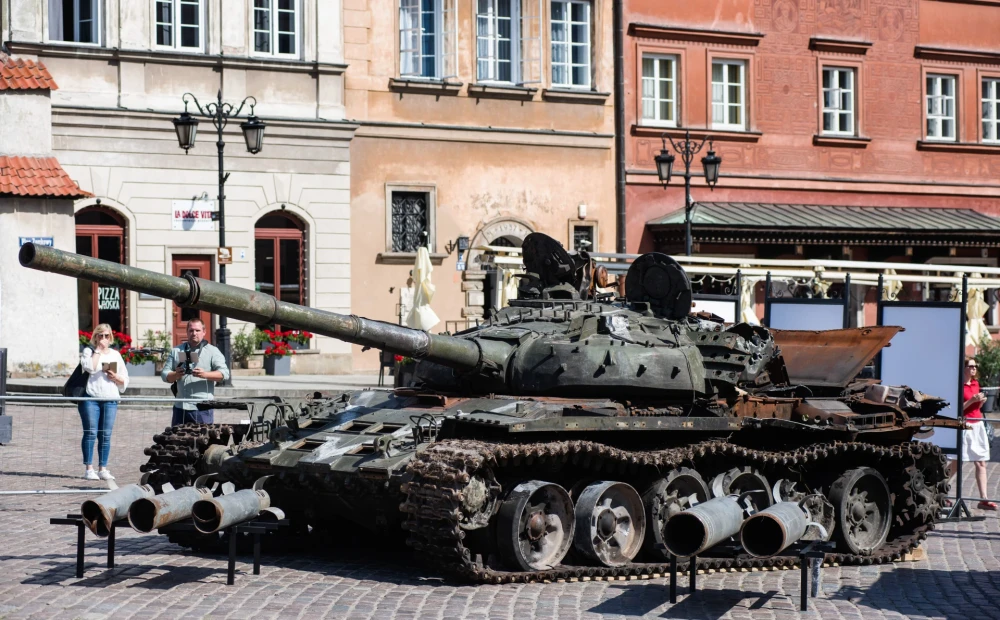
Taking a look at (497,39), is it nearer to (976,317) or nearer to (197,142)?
(197,142)

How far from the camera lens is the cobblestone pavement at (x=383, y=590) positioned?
9.50m

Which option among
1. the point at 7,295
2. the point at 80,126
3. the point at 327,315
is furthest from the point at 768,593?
the point at 80,126

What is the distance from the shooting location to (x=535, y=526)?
1062 cm

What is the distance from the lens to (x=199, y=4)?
27.8m

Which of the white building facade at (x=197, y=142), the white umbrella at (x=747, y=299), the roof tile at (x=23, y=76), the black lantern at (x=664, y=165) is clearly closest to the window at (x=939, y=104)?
the black lantern at (x=664, y=165)

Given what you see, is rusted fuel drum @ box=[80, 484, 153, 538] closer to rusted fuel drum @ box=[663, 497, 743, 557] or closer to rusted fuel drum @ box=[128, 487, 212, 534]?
rusted fuel drum @ box=[128, 487, 212, 534]

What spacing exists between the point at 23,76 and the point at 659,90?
13070mm

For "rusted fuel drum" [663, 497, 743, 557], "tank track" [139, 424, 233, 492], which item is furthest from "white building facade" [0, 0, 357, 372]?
"rusted fuel drum" [663, 497, 743, 557]

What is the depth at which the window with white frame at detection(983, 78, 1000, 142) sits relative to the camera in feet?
119

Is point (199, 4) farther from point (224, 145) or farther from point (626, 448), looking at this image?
point (626, 448)

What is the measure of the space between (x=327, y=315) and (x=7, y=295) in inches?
624

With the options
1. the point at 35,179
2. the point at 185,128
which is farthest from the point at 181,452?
the point at 35,179

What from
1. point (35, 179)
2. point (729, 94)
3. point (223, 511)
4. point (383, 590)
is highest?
point (729, 94)

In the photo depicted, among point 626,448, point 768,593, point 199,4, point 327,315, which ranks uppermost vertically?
point 199,4
